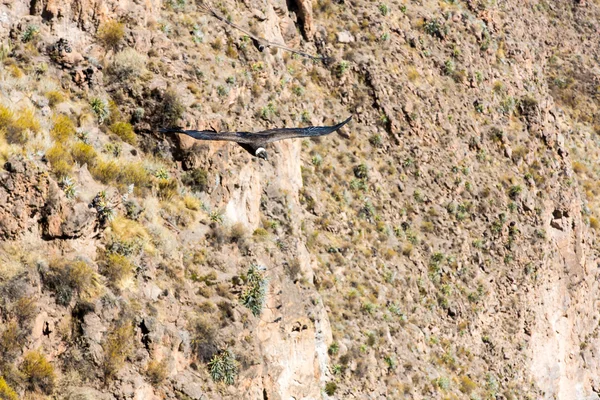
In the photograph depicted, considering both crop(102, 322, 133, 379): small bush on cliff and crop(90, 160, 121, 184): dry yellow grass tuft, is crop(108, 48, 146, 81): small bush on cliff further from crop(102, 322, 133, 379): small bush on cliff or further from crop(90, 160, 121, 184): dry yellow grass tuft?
crop(102, 322, 133, 379): small bush on cliff

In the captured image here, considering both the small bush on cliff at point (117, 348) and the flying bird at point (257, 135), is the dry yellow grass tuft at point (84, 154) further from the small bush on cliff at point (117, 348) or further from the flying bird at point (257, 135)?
the small bush on cliff at point (117, 348)

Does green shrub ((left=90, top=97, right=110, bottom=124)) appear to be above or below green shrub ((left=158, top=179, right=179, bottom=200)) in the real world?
above

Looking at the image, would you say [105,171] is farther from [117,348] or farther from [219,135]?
[117,348]

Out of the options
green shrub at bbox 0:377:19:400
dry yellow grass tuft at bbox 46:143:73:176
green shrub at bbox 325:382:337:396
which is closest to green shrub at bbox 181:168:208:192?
dry yellow grass tuft at bbox 46:143:73:176

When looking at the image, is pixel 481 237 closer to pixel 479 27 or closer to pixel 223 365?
pixel 479 27

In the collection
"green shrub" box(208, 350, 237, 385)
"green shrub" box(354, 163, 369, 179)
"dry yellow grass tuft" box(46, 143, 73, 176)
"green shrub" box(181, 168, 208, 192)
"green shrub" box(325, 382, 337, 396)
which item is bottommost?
"green shrub" box(354, 163, 369, 179)

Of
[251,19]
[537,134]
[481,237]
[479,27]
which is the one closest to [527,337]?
[481,237]

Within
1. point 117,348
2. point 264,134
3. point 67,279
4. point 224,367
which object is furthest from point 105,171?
point 224,367
